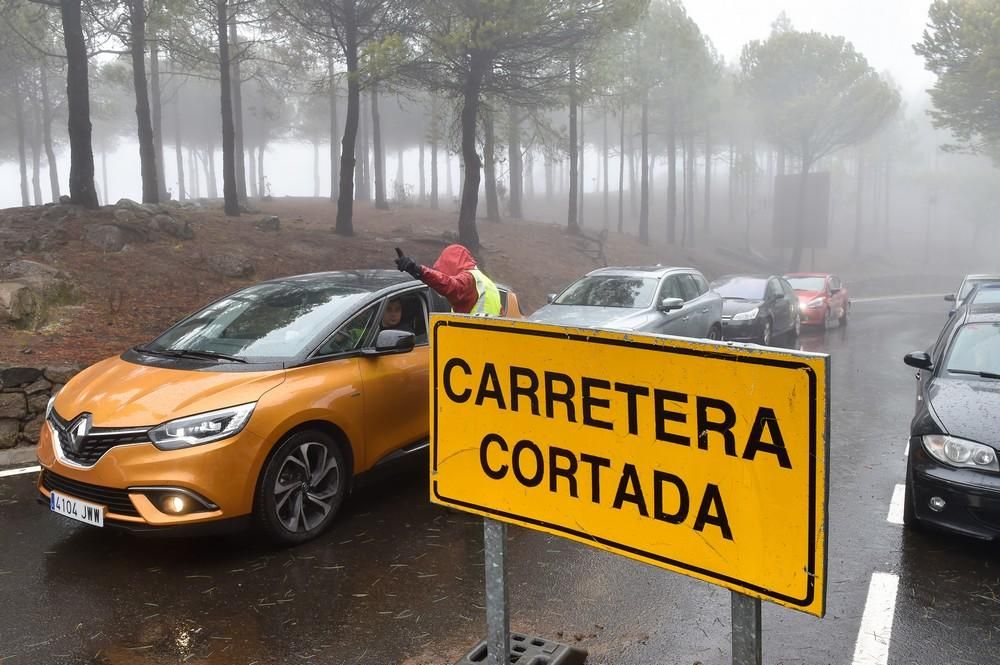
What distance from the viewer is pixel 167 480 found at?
13.9 ft

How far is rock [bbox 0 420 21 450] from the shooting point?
283 inches

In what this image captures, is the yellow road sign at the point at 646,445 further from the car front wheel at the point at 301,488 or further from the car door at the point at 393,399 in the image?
the car door at the point at 393,399

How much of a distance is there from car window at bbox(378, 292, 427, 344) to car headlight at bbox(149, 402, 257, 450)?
147 cm

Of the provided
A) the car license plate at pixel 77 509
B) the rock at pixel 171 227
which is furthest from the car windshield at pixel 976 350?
the rock at pixel 171 227

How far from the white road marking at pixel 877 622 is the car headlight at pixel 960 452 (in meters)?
0.79

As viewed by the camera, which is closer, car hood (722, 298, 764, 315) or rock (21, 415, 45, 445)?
rock (21, 415, 45, 445)

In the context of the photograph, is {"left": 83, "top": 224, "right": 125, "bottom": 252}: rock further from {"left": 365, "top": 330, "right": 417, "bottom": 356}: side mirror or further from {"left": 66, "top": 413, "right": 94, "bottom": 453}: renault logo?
{"left": 365, "top": 330, "right": 417, "bottom": 356}: side mirror

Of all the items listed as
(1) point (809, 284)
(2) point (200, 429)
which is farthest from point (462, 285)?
(1) point (809, 284)

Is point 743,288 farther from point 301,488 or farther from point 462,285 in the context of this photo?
point 301,488

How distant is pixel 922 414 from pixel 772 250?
161 feet

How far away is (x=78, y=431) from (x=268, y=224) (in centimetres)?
1417

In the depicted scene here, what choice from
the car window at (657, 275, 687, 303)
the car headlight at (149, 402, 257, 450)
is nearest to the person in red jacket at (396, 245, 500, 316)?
the car headlight at (149, 402, 257, 450)

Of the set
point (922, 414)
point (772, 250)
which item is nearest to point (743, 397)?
point (922, 414)

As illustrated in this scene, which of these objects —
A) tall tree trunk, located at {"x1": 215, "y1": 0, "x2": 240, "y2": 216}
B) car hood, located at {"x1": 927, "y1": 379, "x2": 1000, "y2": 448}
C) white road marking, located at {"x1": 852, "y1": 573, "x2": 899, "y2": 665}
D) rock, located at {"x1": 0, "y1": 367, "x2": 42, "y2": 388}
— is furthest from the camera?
tall tree trunk, located at {"x1": 215, "y1": 0, "x2": 240, "y2": 216}
